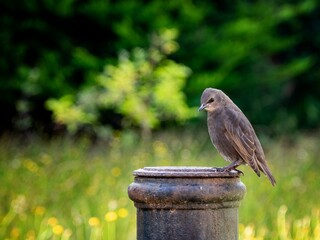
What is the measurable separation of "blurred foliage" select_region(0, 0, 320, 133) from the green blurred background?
2 cm

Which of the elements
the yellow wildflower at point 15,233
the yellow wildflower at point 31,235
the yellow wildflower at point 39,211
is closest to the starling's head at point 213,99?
the yellow wildflower at point 31,235

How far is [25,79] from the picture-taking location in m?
15.1

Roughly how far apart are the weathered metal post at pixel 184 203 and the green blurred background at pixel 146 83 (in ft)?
17.6

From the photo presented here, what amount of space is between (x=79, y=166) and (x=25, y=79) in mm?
5338

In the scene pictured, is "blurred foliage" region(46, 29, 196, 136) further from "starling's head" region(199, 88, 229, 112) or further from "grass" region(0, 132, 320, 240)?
"starling's head" region(199, 88, 229, 112)

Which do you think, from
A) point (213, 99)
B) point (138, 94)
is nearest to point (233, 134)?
point (213, 99)

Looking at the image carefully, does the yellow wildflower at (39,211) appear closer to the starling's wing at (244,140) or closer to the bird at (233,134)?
the bird at (233,134)

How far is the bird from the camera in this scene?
5.05 m

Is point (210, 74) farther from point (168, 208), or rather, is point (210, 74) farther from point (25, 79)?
point (168, 208)

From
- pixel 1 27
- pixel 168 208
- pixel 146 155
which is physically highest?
pixel 1 27

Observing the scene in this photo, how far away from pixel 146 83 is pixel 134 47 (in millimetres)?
1345

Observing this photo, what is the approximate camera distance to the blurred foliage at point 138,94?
44.8ft

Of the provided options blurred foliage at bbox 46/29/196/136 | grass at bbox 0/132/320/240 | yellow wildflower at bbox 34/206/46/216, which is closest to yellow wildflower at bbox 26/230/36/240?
grass at bbox 0/132/320/240

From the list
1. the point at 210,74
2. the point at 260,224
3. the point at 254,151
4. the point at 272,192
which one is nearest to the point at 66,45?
the point at 210,74
